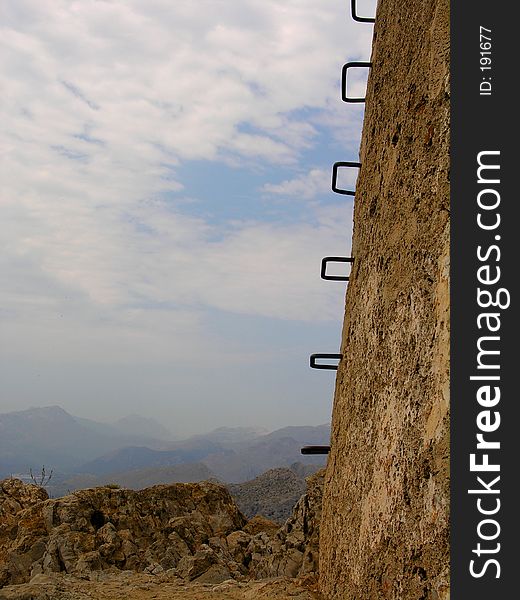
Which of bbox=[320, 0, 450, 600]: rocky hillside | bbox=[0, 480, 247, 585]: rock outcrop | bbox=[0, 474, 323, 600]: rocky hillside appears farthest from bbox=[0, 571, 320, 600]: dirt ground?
bbox=[320, 0, 450, 600]: rocky hillside

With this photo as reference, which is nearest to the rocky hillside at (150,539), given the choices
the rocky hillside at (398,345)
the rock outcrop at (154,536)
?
the rock outcrop at (154,536)

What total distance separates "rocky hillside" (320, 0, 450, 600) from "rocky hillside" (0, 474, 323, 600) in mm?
2025

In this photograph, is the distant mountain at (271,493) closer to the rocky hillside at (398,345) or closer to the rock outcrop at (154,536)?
the rock outcrop at (154,536)

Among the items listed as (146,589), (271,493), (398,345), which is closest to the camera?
(398,345)

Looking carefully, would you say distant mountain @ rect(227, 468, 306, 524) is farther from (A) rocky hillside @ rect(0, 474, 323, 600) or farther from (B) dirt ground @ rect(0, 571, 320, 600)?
(B) dirt ground @ rect(0, 571, 320, 600)

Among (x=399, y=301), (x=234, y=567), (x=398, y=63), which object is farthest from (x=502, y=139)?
(x=234, y=567)

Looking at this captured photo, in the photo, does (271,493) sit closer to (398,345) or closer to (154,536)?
(154,536)

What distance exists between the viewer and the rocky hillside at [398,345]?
2580 millimetres

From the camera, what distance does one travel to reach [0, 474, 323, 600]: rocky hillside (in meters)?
6.25

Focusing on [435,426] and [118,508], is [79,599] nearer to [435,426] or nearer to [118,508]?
[118,508]

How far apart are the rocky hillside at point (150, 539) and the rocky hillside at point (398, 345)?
79.7 inches

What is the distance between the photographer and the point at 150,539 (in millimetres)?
7566

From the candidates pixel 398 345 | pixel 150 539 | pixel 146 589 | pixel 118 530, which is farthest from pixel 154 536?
pixel 398 345

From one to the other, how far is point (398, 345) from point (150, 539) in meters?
5.59
